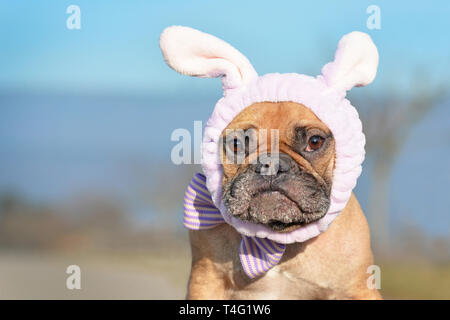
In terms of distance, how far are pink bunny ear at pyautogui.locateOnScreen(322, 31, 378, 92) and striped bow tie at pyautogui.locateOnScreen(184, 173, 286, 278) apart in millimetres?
724

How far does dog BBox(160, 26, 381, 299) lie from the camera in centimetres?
236

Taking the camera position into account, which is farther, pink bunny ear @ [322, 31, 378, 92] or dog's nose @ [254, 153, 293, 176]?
pink bunny ear @ [322, 31, 378, 92]

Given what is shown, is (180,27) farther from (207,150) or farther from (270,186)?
(270,186)

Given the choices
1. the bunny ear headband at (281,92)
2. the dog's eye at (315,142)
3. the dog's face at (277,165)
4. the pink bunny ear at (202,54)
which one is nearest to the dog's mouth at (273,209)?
the dog's face at (277,165)

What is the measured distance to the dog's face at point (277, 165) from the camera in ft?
7.66

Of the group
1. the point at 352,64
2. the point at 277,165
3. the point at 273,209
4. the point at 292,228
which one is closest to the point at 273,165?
the point at 277,165

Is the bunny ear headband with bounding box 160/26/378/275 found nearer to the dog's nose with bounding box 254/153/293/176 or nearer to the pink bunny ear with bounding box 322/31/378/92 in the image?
the pink bunny ear with bounding box 322/31/378/92

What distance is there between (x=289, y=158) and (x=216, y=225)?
0.58 meters

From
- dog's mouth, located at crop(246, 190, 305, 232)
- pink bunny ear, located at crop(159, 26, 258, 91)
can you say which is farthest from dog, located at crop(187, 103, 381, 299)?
pink bunny ear, located at crop(159, 26, 258, 91)

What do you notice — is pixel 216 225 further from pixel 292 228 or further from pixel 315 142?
pixel 315 142

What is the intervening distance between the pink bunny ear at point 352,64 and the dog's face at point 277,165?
189 millimetres

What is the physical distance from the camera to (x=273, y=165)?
7.61 ft
